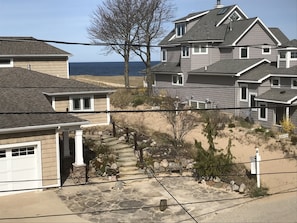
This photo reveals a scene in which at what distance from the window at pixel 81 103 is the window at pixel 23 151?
8.40 metres

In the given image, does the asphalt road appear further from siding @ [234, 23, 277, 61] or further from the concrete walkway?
siding @ [234, 23, 277, 61]

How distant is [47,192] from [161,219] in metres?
5.55

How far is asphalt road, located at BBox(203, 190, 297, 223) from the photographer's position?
14.7 metres

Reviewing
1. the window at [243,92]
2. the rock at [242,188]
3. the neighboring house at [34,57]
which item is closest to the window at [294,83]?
the window at [243,92]

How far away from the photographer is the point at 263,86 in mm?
31422

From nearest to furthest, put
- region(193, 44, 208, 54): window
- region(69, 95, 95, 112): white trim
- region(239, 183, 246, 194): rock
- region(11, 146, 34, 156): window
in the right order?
region(11, 146, 34, 156): window
region(239, 183, 246, 194): rock
region(69, 95, 95, 112): white trim
region(193, 44, 208, 54): window

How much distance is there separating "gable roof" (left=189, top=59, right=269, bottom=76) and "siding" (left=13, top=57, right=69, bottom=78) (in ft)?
40.8

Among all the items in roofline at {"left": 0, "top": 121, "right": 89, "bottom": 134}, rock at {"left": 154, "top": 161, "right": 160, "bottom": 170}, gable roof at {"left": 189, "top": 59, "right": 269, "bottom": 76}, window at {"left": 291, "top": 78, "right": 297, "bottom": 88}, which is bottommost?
rock at {"left": 154, "top": 161, "right": 160, "bottom": 170}

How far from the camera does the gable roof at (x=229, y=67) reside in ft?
109

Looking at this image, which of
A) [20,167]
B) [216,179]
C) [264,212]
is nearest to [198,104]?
[216,179]

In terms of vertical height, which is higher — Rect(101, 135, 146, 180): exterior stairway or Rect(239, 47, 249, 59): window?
Rect(239, 47, 249, 59): window

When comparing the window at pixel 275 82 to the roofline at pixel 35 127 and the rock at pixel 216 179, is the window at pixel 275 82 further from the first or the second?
the roofline at pixel 35 127

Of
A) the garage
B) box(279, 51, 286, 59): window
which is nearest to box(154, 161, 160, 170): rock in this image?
the garage

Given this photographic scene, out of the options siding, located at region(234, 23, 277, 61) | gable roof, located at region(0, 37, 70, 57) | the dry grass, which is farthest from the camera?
the dry grass
